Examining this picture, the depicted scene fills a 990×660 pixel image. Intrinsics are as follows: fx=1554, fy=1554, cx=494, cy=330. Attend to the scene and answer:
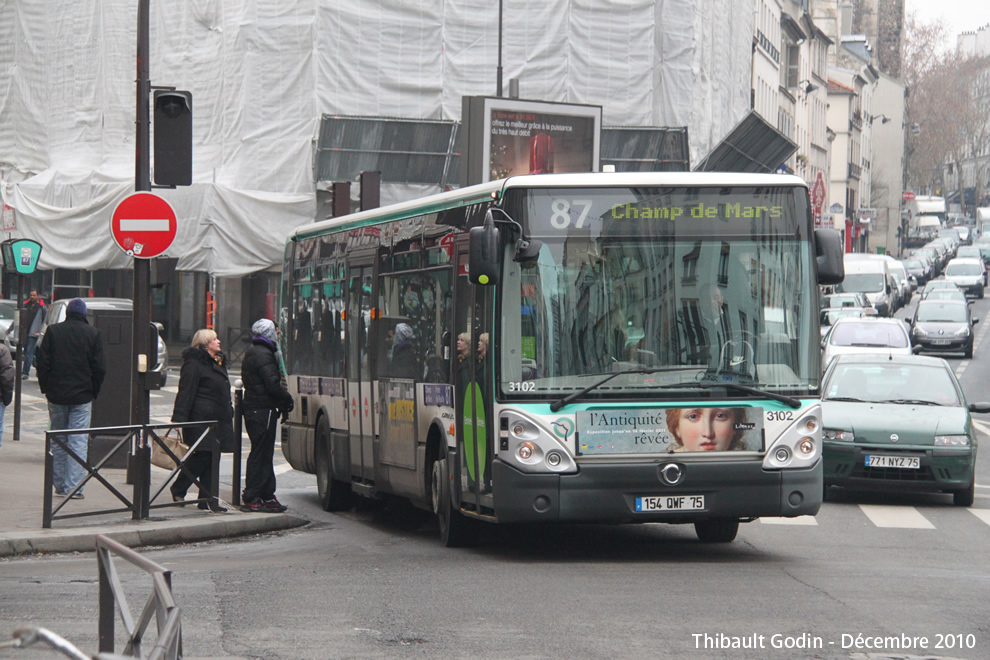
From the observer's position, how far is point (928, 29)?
15350 centimetres

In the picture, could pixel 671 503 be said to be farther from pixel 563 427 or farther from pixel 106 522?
pixel 106 522

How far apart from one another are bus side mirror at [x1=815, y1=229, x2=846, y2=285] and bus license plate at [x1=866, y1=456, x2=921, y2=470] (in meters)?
4.68

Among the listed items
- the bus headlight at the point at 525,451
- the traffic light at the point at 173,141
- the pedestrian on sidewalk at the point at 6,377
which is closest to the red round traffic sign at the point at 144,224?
the traffic light at the point at 173,141

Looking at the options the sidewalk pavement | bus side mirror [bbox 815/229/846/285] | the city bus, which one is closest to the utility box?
the sidewalk pavement

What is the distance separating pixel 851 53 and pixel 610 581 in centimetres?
12132

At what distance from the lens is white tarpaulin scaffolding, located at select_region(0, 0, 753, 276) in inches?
1435

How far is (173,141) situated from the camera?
13.5m

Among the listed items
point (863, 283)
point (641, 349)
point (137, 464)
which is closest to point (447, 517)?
point (641, 349)

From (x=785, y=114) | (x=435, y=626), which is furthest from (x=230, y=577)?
(x=785, y=114)

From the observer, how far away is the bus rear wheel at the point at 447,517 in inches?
448

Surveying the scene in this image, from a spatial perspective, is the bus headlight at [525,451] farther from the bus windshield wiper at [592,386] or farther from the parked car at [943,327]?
the parked car at [943,327]

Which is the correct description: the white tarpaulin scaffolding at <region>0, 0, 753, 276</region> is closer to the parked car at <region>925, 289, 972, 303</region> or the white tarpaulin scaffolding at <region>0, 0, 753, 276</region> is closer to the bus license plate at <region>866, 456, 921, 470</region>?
the parked car at <region>925, 289, 972, 303</region>

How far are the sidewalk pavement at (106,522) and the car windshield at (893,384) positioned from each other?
19.8ft

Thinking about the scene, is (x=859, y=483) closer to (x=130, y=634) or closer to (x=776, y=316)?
(x=776, y=316)
